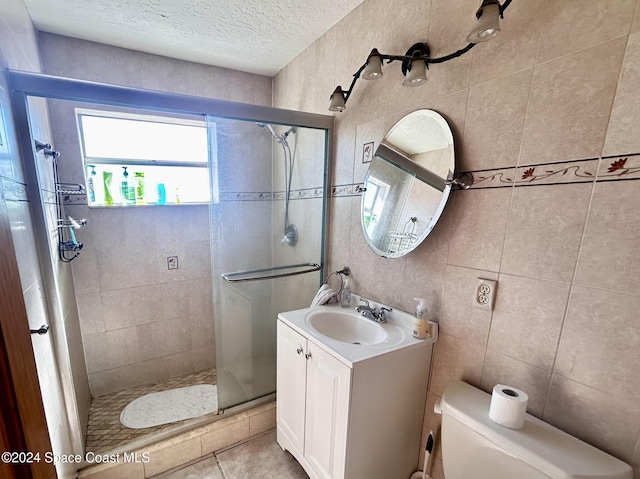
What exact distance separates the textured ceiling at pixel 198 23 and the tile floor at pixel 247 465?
2.49m

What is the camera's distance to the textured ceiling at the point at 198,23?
1.45 m

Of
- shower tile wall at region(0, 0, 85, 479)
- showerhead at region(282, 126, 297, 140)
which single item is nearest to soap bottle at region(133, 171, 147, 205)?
shower tile wall at region(0, 0, 85, 479)

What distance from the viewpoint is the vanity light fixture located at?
2.63 ft

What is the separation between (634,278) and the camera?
734mm

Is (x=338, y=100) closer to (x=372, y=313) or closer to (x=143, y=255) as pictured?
(x=372, y=313)

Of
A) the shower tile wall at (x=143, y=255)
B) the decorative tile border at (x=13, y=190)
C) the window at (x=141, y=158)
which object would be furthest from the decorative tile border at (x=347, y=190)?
the decorative tile border at (x=13, y=190)

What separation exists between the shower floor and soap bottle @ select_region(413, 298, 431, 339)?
142cm

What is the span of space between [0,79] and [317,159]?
141cm

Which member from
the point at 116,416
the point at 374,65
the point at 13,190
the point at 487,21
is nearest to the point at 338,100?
the point at 374,65

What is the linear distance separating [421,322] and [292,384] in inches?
28.4

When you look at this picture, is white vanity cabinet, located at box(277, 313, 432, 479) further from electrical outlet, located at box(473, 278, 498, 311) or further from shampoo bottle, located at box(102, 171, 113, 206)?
shampoo bottle, located at box(102, 171, 113, 206)

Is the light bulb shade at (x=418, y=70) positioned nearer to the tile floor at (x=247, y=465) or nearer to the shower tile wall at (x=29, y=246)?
the shower tile wall at (x=29, y=246)

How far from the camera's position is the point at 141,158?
2076mm

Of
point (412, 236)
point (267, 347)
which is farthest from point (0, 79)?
point (267, 347)
